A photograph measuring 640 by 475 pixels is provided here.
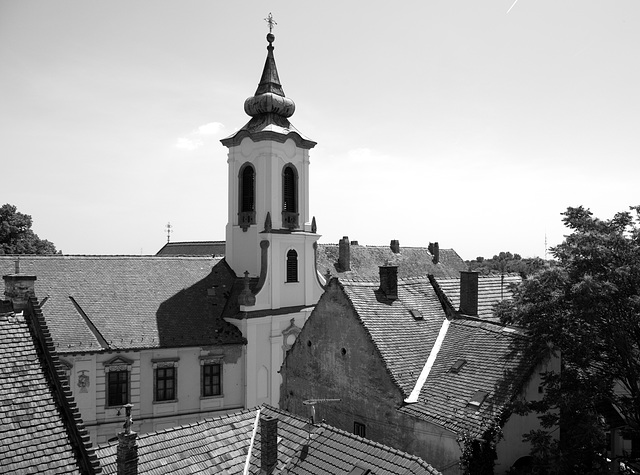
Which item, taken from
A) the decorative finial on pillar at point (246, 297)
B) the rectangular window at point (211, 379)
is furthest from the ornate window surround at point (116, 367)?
the decorative finial on pillar at point (246, 297)

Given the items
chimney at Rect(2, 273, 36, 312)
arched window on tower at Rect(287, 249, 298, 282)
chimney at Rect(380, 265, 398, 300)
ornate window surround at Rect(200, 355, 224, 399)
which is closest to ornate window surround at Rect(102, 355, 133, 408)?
ornate window surround at Rect(200, 355, 224, 399)

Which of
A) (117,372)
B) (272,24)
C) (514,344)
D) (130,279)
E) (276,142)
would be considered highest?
(272,24)

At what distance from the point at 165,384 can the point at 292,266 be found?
10.5m

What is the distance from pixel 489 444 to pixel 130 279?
21.6 m

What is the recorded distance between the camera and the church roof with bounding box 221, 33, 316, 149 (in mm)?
31516

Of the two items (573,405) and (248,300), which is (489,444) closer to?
(573,405)

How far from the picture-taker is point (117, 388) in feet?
80.3

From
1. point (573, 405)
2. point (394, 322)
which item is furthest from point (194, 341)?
point (573, 405)

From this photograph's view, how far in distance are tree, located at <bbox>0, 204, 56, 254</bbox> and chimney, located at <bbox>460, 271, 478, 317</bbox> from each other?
4133 cm

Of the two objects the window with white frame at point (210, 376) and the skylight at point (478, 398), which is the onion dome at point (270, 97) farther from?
the skylight at point (478, 398)

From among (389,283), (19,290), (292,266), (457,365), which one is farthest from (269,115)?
(19,290)

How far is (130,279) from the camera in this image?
92.2 ft

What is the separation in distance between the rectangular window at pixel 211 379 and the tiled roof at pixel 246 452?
1317cm

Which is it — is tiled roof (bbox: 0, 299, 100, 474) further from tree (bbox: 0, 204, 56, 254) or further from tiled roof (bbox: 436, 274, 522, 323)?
tree (bbox: 0, 204, 56, 254)
